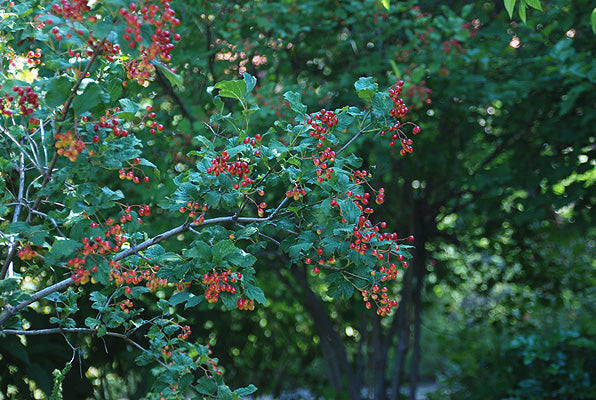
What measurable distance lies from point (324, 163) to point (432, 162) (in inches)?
123

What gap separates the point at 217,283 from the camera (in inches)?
76.3

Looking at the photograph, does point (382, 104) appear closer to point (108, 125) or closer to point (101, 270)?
point (108, 125)

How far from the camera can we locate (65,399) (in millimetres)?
4652

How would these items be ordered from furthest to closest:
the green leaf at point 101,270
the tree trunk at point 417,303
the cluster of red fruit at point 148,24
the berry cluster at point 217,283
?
the tree trunk at point 417,303, the berry cluster at point 217,283, the green leaf at point 101,270, the cluster of red fruit at point 148,24

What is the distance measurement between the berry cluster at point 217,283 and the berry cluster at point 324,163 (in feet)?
1.32

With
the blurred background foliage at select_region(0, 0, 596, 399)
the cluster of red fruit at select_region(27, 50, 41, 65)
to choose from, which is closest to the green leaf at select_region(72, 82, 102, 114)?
the cluster of red fruit at select_region(27, 50, 41, 65)

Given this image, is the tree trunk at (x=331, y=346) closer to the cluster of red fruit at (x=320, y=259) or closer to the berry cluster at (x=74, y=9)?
the cluster of red fruit at (x=320, y=259)

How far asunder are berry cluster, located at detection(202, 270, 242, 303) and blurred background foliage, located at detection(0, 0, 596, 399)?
1241 millimetres

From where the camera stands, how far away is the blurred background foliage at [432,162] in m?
4.04

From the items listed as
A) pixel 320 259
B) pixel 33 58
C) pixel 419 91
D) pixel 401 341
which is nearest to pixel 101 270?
pixel 320 259

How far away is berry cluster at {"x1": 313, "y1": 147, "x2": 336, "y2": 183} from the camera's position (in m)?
1.98

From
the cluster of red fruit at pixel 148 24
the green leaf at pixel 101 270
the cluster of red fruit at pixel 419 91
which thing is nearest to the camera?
the cluster of red fruit at pixel 148 24

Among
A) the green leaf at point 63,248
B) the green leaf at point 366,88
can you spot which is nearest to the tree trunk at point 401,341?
the green leaf at point 366,88

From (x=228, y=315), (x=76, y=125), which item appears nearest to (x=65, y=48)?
(x=76, y=125)
